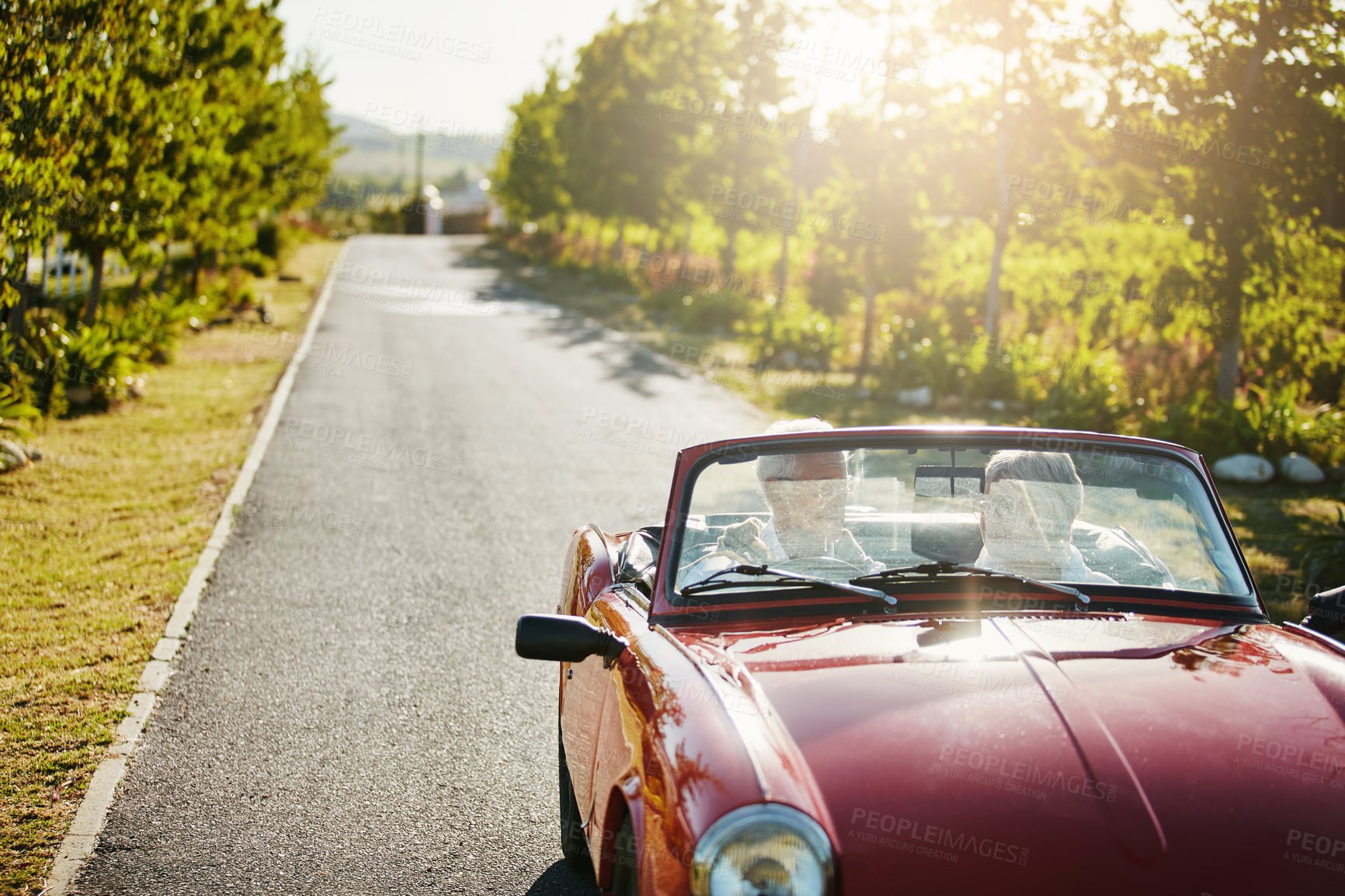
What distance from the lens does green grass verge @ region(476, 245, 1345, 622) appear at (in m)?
7.50

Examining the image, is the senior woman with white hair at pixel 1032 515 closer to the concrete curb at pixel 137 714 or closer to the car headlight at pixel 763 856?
the car headlight at pixel 763 856

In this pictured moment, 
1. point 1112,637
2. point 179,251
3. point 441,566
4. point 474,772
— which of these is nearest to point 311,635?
point 441,566

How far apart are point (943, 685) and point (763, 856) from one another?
70 cm

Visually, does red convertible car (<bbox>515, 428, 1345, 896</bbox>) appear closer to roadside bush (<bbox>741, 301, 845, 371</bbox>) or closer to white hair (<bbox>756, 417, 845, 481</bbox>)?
white hair (<bbox>756, 417, 845, 481</bbox>)

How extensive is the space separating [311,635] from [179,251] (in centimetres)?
2905

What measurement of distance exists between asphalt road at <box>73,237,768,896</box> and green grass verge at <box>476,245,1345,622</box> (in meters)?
1.76

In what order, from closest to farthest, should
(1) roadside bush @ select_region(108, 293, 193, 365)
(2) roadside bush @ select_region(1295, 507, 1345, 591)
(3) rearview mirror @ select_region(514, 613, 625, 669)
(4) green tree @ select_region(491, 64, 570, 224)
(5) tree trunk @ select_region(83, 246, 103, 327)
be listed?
(3) rearview mirror @ select_region(514, 613, 625, 669) < (2) roadside bush @ select_region(1295, 507, 1345, 591) < (5) tree trunk @ select_region(83, 246, 103, 327) < (1) roadside bush @ select_region(108, 293, 193, 365) < (4) green tree @ select_region(491, 64, 570, 224)

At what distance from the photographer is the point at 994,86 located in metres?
14.9

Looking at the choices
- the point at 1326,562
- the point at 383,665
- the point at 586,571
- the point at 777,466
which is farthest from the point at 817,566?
the point at 1326,562

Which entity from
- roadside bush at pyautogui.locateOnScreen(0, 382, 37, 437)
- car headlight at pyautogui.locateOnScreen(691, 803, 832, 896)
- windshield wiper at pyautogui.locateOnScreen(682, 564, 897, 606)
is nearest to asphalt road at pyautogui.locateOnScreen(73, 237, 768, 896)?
windshield wiper at pyautogui.locateOnScreen(682, 564, 897, 606)

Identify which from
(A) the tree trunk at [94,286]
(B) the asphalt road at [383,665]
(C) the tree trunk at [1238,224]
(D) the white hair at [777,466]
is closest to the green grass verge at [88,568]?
(B) the asphalt road at [383,665]

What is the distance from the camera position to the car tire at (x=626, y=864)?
257 cm

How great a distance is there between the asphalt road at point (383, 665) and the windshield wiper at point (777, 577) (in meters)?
1.28

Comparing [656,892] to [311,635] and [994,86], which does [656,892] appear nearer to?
[311,635]
